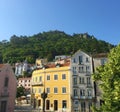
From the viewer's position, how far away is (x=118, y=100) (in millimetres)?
17609

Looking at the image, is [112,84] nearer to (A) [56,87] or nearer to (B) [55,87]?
(A) [56,87]

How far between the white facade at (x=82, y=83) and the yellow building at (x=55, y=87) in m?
1.64

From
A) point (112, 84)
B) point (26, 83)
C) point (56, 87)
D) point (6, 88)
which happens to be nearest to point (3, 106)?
point (6, 88)

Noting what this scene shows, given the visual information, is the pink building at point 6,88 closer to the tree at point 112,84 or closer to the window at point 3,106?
the window at point 3,106

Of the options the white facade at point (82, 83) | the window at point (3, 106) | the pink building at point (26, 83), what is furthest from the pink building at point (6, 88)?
the pink building at point (26, 83)

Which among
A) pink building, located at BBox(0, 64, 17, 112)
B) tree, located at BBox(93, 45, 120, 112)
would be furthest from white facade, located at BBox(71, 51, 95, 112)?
tree, located at BBox(93, 45, 120, 112)

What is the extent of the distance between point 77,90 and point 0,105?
2395 centimetres

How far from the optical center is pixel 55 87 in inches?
2247

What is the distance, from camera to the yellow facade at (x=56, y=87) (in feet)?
179

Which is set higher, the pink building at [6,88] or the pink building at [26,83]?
the pink building at [26,83]

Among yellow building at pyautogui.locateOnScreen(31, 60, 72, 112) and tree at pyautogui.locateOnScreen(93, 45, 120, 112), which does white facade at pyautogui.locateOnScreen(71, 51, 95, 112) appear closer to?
yellow building at pyautogui.locateOnScreen(31, 60, 72, 112)

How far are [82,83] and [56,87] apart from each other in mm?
7636

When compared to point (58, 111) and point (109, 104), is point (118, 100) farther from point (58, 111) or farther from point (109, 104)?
point (58, 111)

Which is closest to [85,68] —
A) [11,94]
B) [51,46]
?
[11,94]
